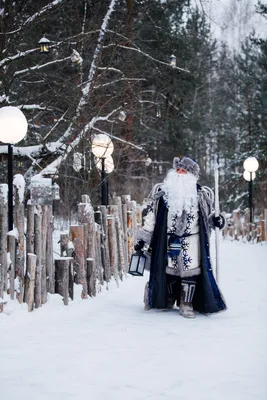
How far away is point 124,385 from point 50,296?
298 cm

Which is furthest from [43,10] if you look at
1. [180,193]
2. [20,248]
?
[20,248]

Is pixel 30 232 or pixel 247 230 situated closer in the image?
pixel 30 232

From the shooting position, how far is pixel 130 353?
16.1 ft

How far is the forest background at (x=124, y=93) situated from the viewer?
40.0 ft

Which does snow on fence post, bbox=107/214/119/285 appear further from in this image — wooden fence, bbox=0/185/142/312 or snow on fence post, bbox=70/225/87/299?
snow on fence post, bbox=70/225/87/299

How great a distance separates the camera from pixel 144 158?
2220 centimetres

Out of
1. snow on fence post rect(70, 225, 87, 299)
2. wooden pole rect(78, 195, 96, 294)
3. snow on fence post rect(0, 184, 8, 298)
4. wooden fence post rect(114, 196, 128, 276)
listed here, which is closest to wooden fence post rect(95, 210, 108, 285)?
wooden pole rect(78, 195, 96, 294)

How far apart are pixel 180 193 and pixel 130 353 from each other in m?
2.28

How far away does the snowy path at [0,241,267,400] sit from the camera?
3.94m

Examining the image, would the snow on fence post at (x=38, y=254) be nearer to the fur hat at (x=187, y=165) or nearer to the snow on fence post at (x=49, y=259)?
the snow on fence post at (x=49, y=259)

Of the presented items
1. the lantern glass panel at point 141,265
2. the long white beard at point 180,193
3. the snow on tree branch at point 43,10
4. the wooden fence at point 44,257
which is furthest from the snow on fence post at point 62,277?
the snow on tree branch at point 43,10

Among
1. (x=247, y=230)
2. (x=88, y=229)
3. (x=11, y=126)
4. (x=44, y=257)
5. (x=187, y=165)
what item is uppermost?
(x=11, y=126)

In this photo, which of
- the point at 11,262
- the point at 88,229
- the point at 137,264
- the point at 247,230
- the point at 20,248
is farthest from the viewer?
the point at 247,230

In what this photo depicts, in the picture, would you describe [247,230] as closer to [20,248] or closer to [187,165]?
[187,165]
